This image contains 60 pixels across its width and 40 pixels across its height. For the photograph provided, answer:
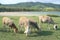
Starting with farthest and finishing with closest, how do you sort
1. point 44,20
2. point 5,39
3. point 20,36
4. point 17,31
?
1. point 44,20
2. point 17,31
3. point 20,36
4. point 5,39

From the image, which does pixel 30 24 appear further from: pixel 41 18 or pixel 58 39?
pixel 41 18

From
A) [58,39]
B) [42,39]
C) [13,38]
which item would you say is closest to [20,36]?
[13,38]

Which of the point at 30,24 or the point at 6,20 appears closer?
the point at 30,24

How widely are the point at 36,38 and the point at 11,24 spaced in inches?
131

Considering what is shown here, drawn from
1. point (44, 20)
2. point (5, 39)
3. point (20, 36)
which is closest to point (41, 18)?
point (44, 20)

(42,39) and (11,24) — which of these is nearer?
(42,39)

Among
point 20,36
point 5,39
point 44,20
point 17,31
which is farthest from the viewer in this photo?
point 44,20

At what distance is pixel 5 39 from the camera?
14.2 m

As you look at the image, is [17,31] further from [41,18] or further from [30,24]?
[41,18]

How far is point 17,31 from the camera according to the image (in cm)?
1662

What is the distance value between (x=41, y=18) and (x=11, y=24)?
4710 mm

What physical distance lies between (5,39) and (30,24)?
9.85 ft

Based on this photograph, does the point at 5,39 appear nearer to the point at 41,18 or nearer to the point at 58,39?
the point at 58,39

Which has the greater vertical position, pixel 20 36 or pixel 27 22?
pixel 27 22
